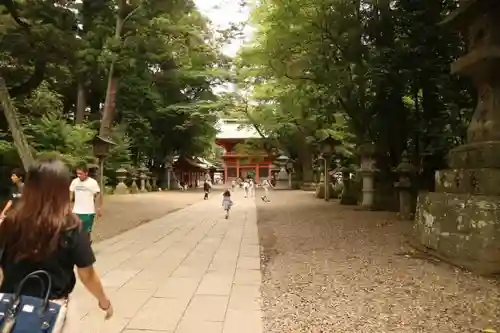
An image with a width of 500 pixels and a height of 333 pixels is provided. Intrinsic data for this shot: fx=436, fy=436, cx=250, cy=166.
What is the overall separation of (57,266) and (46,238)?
0.46 ft

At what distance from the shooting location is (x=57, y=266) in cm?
192

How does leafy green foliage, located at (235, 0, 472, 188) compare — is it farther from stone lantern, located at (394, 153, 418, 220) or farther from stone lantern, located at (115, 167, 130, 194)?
stone lantern, located at (115, 167, 130, 194)

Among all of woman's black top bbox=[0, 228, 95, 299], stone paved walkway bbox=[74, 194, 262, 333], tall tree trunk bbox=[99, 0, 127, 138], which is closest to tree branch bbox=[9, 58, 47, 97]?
tall tree trunk bbox=[99, 0, 127, 138]

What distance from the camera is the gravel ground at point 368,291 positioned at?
3.86m

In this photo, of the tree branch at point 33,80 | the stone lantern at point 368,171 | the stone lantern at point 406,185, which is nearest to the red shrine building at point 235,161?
the stone lantern at point 368,171

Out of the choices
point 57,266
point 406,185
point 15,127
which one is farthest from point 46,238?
point 406,185

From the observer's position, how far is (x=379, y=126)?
1314 centimetres

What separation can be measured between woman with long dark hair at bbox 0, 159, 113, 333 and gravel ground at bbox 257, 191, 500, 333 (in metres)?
2.22

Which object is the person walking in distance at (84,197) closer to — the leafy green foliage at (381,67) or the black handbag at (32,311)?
the black handbag at (32,311)

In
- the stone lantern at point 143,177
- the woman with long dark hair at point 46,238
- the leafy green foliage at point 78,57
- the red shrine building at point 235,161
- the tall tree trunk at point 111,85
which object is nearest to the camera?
the woman with long dark hair at point 46,238

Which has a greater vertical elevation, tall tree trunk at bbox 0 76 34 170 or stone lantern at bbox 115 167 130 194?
tall tree trunk at bbox 0 76 34 170

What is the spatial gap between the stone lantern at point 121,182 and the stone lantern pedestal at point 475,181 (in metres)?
20.6

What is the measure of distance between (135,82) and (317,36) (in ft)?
38.5

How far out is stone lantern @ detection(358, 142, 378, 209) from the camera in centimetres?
1435
